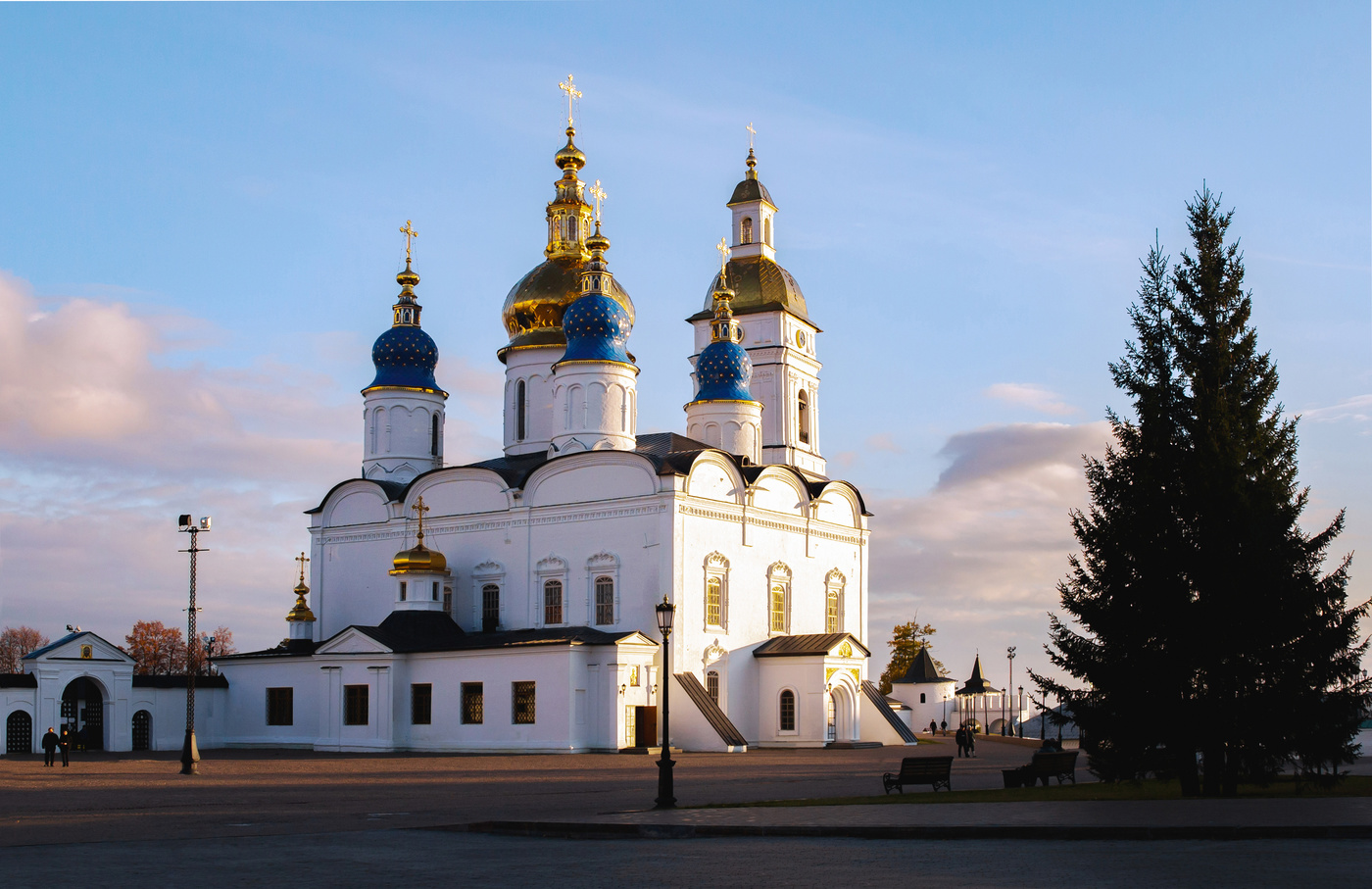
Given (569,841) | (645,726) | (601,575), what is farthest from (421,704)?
(569,841)

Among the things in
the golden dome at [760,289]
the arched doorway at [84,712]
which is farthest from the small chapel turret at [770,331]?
the arched doorway at [84,712]

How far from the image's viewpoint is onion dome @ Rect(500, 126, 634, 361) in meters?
42.4

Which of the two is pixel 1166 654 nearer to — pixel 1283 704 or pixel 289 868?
pixel 1283 704

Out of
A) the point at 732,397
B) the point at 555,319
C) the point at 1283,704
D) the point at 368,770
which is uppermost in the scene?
the point at 555,319

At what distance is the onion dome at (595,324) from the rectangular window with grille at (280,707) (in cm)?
1186

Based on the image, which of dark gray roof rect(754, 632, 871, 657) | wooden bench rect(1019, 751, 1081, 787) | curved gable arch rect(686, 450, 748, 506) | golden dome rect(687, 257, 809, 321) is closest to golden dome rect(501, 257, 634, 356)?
golden dome rect(687, 257, 809, 321)

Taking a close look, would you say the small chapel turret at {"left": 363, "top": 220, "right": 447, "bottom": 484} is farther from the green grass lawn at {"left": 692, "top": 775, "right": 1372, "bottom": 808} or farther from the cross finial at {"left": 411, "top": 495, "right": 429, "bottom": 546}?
the green grass lawn at {"left": 692, "top": 775, "right": 1372, "bottom": 808}

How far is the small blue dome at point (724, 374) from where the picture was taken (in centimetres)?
4038

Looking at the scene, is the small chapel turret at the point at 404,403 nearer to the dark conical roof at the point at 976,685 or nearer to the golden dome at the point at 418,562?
the golden dome at the point at 418,562

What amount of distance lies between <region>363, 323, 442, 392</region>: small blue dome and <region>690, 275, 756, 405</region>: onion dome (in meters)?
8.42

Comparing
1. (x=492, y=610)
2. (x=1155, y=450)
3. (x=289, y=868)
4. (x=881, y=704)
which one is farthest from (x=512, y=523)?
(x=289, y=868)

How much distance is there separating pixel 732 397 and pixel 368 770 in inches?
705

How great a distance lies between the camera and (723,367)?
40531 millimetres

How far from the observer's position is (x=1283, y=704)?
1703 centimetres
